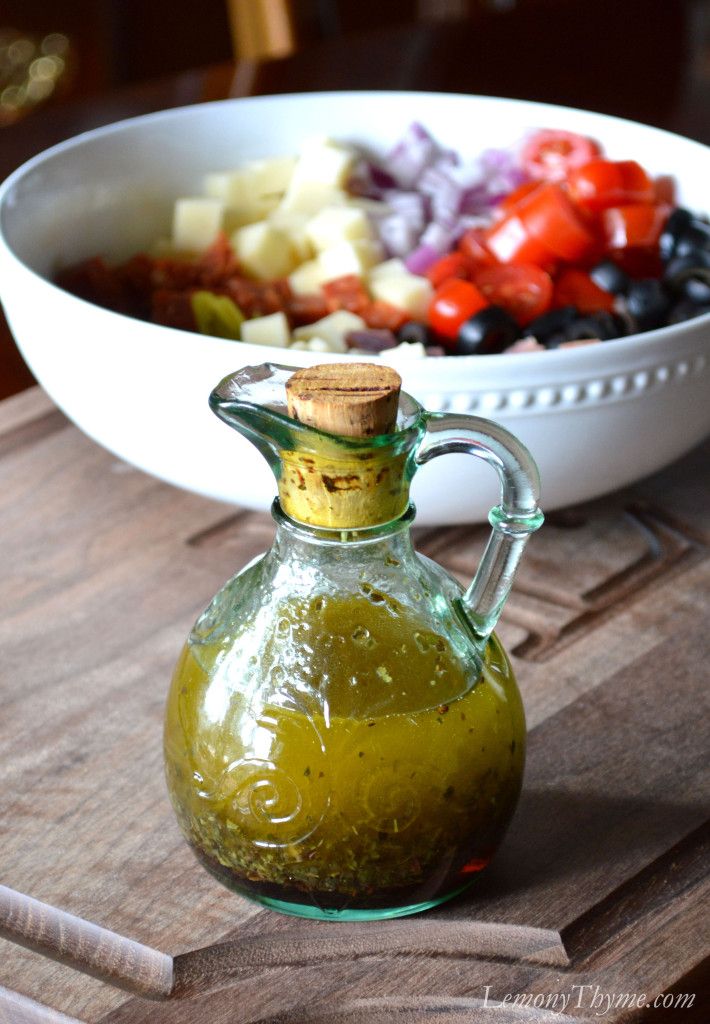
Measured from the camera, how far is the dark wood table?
2.19 feet

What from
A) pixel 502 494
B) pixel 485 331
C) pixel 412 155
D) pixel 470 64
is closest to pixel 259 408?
pixel 502 494

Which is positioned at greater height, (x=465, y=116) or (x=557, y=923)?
(x=465, y=116)

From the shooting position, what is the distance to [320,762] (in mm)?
647

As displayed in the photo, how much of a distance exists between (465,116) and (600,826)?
99cm

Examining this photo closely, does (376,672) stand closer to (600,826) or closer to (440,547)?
(600,826)

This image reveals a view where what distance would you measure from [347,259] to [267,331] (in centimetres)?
15

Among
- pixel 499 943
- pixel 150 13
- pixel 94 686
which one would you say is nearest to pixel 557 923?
pixel 499 943

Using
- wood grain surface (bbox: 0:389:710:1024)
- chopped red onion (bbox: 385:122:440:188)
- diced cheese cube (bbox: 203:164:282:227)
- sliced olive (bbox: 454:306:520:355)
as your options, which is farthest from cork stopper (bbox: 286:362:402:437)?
chopped red onion (bbox: 385:122:440:188)

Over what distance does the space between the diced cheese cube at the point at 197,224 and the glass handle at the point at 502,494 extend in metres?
0.75

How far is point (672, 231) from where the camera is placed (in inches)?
51.6

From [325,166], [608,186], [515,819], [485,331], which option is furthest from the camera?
[325,166]

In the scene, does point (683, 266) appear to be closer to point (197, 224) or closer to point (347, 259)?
point (347, 259)

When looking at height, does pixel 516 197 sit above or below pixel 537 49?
above

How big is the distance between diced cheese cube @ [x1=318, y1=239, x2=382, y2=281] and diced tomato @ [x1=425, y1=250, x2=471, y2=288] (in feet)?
0.20
